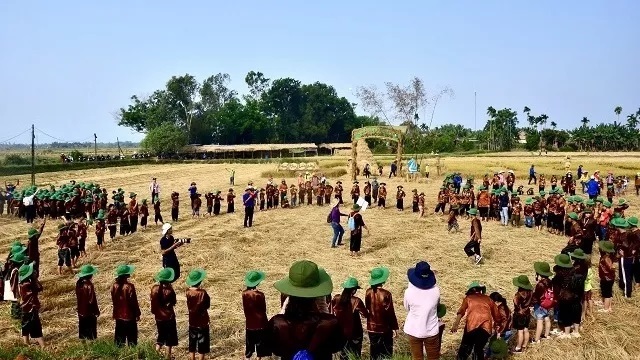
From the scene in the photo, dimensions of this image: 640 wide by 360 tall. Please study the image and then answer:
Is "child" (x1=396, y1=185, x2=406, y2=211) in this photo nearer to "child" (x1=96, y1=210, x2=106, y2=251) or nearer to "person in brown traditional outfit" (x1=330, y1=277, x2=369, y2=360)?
"child" (x1=96, y1=210, x2=106, y2=251)

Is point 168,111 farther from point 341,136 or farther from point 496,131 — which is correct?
point 496,131

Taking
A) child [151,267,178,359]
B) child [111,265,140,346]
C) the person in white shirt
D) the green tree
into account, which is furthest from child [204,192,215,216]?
the green tree

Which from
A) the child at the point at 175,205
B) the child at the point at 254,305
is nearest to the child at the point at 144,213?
the child at the point at 175,205

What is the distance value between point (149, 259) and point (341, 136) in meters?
82.6

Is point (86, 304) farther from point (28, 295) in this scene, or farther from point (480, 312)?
point (480, 312)

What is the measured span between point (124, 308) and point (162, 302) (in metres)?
0.67

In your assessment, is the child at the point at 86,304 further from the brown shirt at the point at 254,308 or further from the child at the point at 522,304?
the child at the point at 522,304

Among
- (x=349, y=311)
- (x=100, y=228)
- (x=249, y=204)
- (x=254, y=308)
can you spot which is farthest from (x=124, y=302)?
(x=249, y=204)

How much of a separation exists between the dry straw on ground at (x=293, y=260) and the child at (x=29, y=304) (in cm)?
35

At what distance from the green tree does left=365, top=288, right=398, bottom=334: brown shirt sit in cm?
6243

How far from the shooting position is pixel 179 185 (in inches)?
1458

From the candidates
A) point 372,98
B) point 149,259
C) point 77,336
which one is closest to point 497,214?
point 149,259

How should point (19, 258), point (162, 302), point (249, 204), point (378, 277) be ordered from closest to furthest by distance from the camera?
1. point (378, 277)
2. point (162, 302)
3. point (19, 258)
4. point (249, 204)

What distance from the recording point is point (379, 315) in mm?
7203
